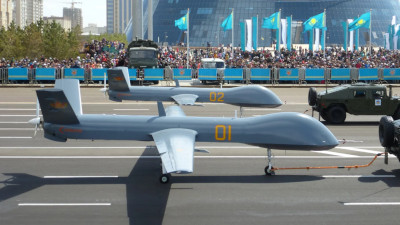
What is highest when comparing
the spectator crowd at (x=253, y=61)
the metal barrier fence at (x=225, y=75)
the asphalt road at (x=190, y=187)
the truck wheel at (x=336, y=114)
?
the spectator crowd at (x=253, y=61)

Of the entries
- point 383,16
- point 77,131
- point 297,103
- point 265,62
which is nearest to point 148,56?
point 265,62

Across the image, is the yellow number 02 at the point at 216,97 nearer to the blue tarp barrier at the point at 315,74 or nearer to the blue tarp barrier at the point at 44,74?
the blue tarp barrier at the point at 315,74

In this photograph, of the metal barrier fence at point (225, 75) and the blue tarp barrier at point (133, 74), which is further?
the blue tarp barrier at point (133, 74)

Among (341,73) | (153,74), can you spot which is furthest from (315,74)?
(153,74)

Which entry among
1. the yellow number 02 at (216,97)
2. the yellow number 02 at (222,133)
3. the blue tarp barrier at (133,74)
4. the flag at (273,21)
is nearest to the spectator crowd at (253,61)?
the flag at (273,21)

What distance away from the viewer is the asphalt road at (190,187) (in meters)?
13.6

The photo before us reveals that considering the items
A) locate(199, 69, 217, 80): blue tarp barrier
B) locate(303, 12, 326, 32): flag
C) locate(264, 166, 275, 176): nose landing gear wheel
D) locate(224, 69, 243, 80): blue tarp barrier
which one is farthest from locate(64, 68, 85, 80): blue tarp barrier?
locate(264, 166, 275, 176): nose landing gear wheel

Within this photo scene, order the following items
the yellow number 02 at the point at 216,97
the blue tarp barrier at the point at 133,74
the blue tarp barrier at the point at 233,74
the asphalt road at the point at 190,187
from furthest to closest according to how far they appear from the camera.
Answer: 1. the blue tarp barrier at the point at 233,74
2. the blue tarp barrier at the point at 133,74
3. the yellow number 02 at the point at 216,97
4. the asphalt road at the point at 190,187

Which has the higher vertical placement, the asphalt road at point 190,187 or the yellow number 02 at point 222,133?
the yellow number 02 at point 222,133

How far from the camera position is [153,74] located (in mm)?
53156

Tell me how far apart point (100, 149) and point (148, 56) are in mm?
34941

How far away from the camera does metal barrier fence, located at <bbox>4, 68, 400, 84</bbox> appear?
5288 centimetres

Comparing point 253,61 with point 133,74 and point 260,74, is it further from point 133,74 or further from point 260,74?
point 133,74

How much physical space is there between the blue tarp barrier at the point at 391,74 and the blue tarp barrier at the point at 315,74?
18.0ft
